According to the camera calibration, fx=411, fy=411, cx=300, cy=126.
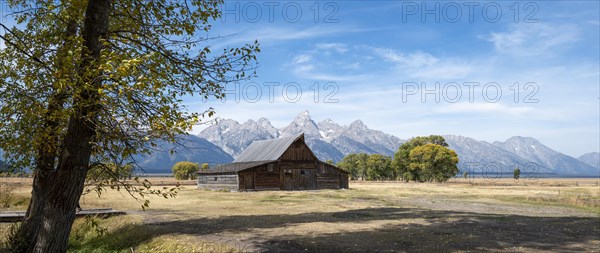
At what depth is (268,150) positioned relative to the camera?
5766 centimetres

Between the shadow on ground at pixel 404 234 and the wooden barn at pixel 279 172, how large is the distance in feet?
99.1

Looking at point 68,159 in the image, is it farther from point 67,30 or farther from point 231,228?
point 231,228

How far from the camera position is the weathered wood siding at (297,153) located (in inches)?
2124

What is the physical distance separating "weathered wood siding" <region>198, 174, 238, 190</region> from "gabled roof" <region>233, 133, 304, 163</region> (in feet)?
17.9

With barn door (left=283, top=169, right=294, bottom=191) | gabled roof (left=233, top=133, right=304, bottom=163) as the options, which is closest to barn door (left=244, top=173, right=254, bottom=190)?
gabled roof (left=233, top=133, right=304, bottom=163)

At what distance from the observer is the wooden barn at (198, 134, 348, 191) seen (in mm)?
51312

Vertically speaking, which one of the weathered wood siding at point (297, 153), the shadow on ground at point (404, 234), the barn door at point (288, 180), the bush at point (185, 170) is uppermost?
the weathered wood siding at point (297, 153)

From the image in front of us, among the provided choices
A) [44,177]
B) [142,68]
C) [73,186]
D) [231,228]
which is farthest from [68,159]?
[231,228]

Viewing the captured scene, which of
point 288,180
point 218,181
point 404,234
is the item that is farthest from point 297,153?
point 404,234

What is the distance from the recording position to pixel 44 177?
12.3m

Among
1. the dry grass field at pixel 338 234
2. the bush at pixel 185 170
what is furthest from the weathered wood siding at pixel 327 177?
the bush at pixel 185 170

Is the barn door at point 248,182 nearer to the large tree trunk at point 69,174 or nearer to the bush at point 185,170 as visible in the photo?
the large tree trunk at point 69,174

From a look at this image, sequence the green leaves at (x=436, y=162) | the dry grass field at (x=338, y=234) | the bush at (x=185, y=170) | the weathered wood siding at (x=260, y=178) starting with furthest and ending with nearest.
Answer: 1. the bush at (x=185, y=170)
2. the green leaves at (x=436, y=162)
3. the weathered wood siding at (x=260, y=178)
4. the dry grass field at (x=338, y=234)

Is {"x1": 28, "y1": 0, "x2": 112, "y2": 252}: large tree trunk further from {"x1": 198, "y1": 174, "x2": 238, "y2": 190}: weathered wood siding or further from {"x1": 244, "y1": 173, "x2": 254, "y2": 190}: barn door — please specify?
{"x1": 198, "y1": 174, "x2": 238, "y2": 190}: weathered wood siding
